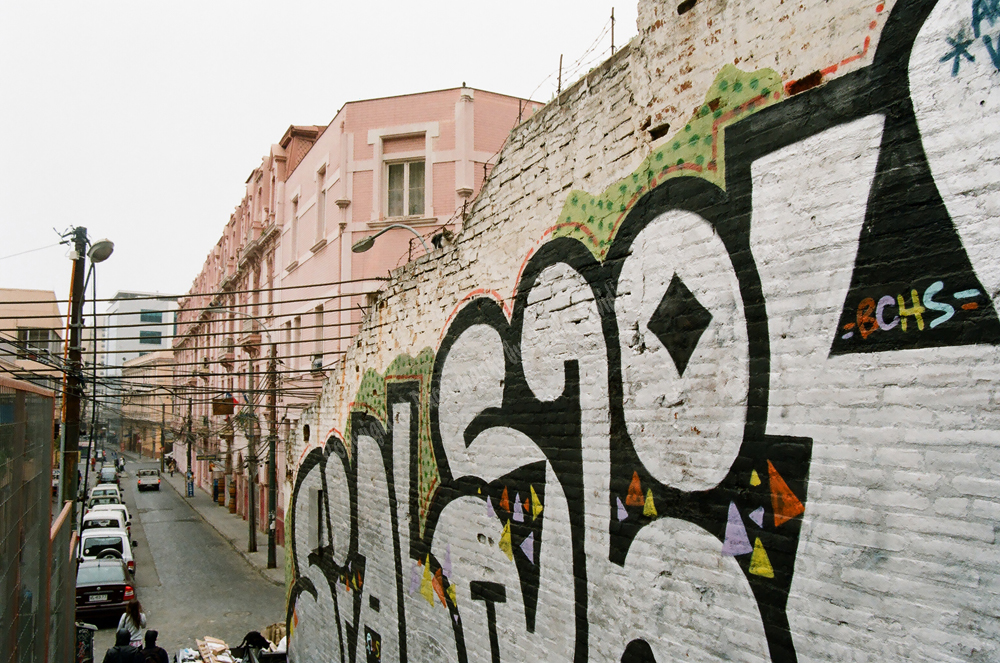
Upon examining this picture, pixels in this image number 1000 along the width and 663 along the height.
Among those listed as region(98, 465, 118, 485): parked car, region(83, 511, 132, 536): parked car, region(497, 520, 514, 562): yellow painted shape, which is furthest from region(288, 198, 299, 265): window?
region(98, 465, 118, 485): parked car

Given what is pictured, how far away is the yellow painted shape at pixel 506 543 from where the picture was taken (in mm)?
6191

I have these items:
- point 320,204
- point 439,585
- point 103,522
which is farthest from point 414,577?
point 103,522

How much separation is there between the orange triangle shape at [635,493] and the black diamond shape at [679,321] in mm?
794

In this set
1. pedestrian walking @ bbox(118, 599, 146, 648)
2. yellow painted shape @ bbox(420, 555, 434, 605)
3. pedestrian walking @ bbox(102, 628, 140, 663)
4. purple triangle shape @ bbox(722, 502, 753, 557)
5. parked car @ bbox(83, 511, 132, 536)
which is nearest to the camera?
purple triangle shape @ bbox(722, 502, 753, 557)

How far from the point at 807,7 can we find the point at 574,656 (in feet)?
14.2

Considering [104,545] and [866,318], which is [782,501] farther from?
[104,545]

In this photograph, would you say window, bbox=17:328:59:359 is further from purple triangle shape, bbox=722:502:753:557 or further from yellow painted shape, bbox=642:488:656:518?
purple triangle shape, bbox=722:502:753:557

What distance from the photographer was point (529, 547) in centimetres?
594

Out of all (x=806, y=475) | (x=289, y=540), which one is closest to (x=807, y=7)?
(x=806, y=475)

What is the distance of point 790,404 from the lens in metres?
3.80

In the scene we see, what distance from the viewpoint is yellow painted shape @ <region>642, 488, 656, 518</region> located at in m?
4.68

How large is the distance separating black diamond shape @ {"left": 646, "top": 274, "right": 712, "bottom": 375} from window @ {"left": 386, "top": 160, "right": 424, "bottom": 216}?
1638 centimetres

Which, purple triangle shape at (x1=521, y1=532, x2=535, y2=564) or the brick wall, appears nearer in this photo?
the brick wall

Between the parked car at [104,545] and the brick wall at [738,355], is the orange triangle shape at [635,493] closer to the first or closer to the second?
the brick wall at [738,355]
